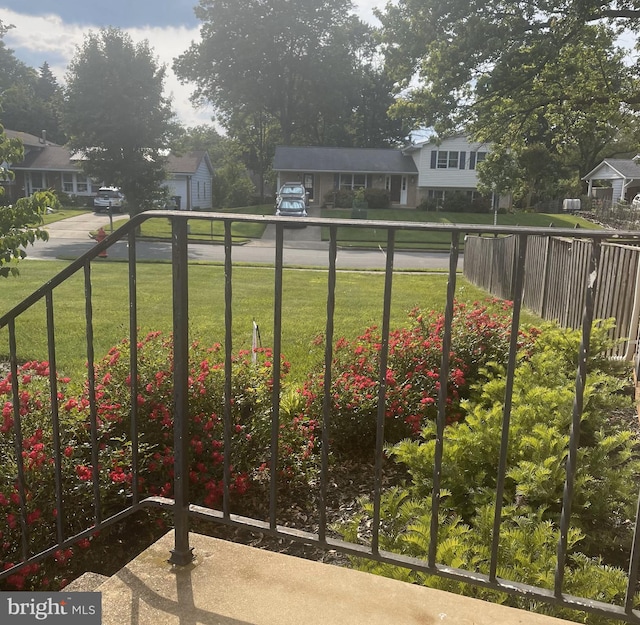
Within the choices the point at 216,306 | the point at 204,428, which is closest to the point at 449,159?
the point at 216,306

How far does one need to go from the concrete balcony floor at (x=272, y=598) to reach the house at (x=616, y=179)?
44012 millimetres

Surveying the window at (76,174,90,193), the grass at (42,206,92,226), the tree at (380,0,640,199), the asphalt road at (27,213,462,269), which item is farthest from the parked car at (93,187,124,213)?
the tree at (380,0,640,199)

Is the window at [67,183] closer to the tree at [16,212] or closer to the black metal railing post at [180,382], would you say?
the tree at [16,212]

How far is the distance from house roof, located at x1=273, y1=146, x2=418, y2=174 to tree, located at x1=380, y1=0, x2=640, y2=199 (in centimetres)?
2323

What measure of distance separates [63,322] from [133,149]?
20395 millimetres

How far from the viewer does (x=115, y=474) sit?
9.20 ft

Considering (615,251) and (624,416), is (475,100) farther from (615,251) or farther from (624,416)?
(624,416)

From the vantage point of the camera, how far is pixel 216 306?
413 inches

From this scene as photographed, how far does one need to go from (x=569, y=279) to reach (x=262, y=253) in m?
14.4

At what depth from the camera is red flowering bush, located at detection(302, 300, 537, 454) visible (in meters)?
3.92

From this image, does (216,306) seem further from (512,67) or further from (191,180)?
(191,180)

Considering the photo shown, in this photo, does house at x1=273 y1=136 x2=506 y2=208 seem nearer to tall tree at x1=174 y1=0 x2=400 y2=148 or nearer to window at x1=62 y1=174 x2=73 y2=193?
tall tree at x1=174 y1=0 x2=400 y2=148

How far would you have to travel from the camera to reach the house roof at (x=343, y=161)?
41312 millimetres

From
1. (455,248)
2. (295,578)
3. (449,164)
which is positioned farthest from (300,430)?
(449,164)
